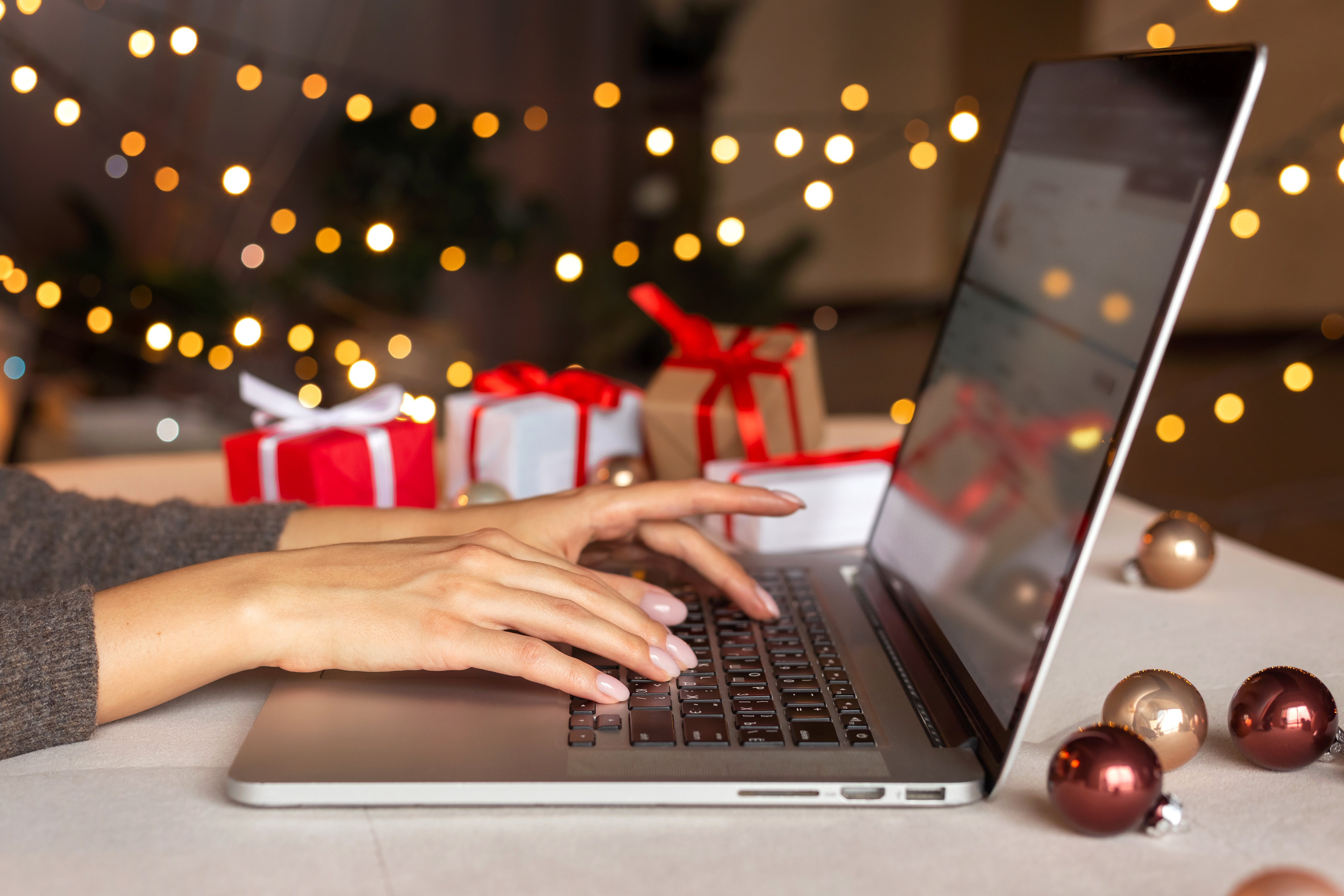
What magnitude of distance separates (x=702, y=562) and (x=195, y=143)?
2052 mm

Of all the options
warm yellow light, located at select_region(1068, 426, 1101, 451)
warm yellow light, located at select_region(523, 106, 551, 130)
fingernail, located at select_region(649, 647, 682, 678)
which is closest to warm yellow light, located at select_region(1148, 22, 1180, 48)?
warm yellow light, located at select_region(523, 106, 551, 130)

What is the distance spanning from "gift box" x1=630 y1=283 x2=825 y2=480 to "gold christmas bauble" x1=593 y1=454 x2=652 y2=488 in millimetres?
21

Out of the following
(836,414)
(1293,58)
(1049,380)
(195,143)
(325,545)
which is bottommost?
(836,414)

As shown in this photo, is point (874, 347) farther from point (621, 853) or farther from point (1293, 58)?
point (621, 853)

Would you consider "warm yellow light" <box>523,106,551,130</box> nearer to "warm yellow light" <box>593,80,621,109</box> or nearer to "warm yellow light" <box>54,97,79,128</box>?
"warm yellow light" <box>593,80,621,109</box>

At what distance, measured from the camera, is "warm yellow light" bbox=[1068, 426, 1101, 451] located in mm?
481

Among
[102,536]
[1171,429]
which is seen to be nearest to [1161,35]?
[1171,429]

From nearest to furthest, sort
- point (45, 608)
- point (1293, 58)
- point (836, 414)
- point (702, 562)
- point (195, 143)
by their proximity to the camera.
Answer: point (45, 608)
point (702, 562)
point (195, 143)
point (1293, 58)
point (836, 414)

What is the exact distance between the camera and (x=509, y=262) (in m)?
2.51

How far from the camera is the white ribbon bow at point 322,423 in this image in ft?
2.81

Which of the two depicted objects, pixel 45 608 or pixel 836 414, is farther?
pixel 836 414

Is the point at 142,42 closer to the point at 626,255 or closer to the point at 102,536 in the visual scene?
the point at 626,255

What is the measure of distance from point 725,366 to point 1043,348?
438mm

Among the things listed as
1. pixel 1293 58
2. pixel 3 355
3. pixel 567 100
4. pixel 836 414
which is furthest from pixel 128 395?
pixel 1293 58
